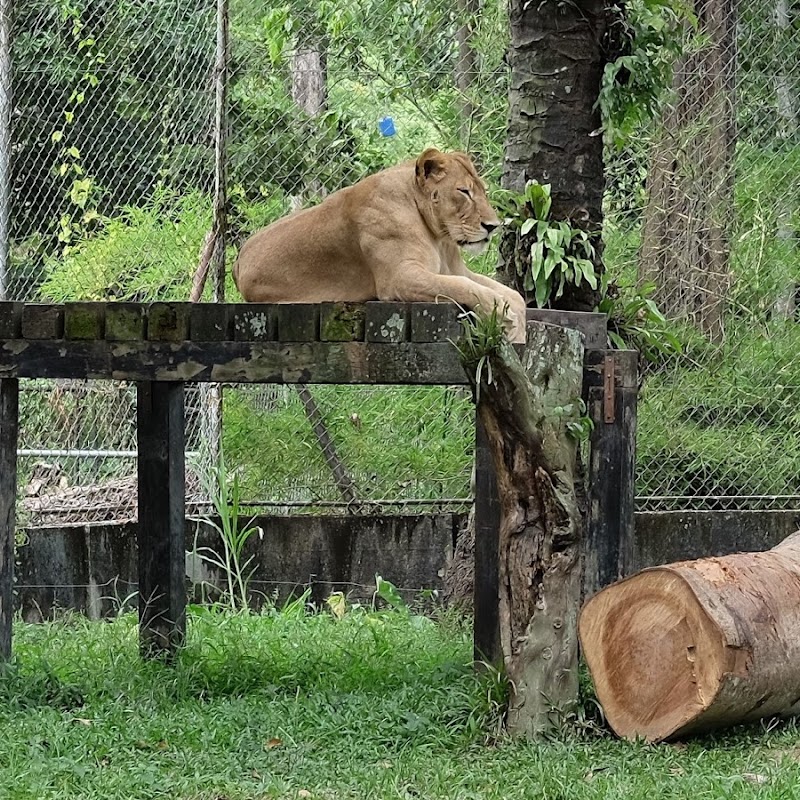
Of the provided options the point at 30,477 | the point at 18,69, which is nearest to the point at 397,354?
the point at 30,477

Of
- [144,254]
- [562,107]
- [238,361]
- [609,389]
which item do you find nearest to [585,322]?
[609,389]

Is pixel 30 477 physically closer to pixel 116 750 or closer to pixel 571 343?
pixel 116 750

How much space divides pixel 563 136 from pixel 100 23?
3.79 m

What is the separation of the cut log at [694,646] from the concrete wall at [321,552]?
95.7 inches

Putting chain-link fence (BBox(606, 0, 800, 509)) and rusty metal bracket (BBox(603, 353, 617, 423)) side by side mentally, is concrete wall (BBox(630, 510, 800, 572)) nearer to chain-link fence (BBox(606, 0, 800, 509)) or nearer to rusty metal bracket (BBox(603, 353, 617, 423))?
chain-link fence (BBox(606, 0, 800, 509))

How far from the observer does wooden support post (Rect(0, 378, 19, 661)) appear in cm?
538

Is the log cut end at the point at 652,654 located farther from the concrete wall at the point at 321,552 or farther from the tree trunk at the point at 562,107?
the concrete wall at the point at 321,552

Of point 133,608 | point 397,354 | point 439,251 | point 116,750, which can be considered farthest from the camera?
point 133,608

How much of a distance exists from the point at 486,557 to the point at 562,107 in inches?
94.0

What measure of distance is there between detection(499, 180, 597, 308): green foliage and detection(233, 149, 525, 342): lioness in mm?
737

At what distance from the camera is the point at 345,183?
8.09 m

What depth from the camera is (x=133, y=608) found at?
293 inches

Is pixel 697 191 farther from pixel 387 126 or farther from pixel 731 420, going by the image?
pixel 387 126

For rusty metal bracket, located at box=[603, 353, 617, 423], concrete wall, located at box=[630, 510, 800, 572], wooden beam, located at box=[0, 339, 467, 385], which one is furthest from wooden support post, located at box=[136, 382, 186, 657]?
concrete wall, located at box=[630, 510, 800, 572]
